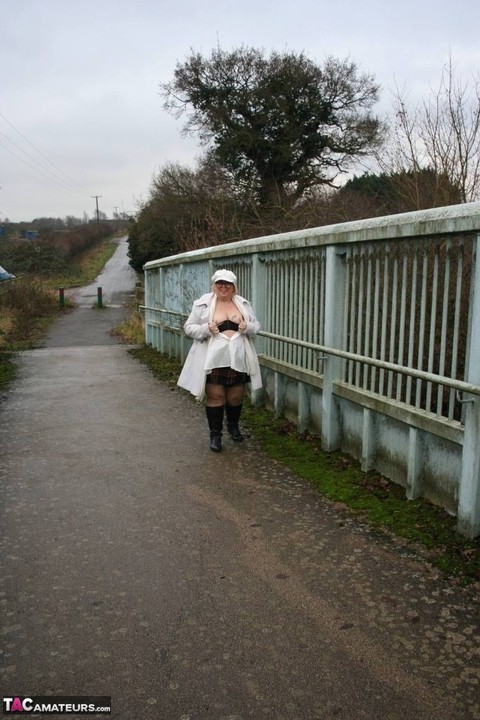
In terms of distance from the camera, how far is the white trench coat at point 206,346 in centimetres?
586

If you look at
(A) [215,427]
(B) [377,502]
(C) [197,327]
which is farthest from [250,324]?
(B) [377,502]

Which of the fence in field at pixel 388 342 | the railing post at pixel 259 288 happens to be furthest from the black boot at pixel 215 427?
the railing post at pixel 259 288

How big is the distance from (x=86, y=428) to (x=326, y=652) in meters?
4.76

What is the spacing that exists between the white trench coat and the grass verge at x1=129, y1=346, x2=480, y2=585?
69 cm

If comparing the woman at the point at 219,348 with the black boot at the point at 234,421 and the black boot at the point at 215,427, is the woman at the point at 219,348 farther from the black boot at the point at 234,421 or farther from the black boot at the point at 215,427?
the black boot at the point at 234,421

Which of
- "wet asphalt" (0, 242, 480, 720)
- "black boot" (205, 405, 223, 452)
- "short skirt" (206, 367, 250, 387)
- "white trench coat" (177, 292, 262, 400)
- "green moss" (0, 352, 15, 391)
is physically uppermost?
"white trench coat" (177, 292, 262, 400)

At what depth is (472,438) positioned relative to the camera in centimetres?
366

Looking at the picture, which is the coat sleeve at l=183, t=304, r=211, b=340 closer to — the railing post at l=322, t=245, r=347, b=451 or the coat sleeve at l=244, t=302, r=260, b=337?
the coat sleeve at l=244, t=302, r=260, b=337

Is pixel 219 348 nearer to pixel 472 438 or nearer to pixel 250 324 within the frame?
Result: pixel 250 324

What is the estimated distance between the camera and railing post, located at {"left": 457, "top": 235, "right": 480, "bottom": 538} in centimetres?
361

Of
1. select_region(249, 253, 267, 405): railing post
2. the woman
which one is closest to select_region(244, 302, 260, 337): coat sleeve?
the woman

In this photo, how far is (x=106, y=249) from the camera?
256 feet

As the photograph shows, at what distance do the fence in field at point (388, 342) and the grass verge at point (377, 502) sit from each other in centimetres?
11

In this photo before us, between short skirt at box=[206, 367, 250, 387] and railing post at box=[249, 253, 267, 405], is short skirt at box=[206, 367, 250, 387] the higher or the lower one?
the lower one
